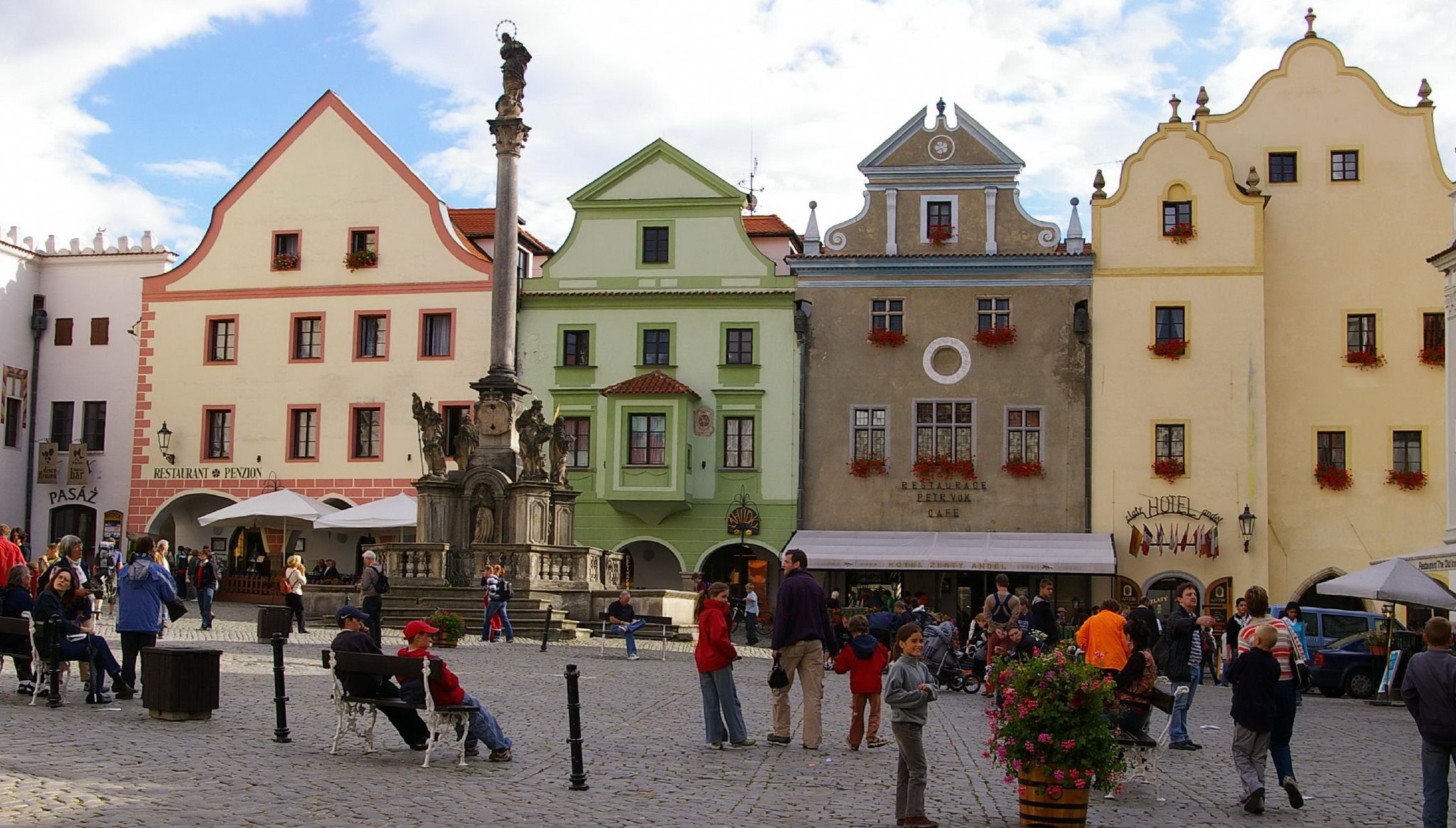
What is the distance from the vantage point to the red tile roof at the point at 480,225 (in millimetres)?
46938

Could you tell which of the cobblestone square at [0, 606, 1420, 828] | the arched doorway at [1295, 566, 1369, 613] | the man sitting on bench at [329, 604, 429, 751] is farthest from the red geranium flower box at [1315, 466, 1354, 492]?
the man sitting on bench at [329, 604, 429, 751]

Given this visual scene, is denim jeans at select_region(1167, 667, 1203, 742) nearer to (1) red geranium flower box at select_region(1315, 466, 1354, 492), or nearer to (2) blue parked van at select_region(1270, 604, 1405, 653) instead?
(2) blue parked van at select_region(1270, 604, 1405, 653)

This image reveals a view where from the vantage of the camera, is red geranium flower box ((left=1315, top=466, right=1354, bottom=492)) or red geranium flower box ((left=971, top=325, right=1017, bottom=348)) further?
red geranium flower box ((left=971, top=325, right=1017, bottom=348))

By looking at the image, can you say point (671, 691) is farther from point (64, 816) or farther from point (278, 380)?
point (278, 380)

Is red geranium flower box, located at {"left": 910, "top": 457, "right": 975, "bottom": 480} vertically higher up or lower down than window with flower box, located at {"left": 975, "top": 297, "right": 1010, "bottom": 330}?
lower down

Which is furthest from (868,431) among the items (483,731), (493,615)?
(483,731)

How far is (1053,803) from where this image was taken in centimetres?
1134

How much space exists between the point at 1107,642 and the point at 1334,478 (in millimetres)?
26926

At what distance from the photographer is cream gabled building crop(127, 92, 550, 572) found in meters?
44.5

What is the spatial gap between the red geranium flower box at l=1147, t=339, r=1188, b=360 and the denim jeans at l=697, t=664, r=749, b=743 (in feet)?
92.7

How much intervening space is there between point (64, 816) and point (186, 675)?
529cm

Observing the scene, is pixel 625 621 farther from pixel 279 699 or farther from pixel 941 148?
pixel 941 148

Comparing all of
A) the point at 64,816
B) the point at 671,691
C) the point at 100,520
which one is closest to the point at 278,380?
the point at 100,520

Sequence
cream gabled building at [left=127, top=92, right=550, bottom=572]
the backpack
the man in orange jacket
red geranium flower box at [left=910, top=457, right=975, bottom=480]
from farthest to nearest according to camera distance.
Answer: cream gabled building at [left=127, top=92, right=550, bottom=572] < red geranium flower box at [left=910, top=457, right=975, bottom=480] < the backpack < the man in orange jacket
